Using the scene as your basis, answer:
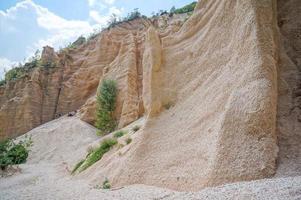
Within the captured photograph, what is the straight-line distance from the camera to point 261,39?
6188mm

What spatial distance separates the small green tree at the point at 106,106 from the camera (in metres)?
21.1

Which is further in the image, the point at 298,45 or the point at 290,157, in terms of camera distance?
the point at 298,45

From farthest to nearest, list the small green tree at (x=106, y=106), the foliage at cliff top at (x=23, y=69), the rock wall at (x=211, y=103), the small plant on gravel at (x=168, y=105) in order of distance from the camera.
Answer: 1. the foliage at cliff top at (x=23, y=69)
2. the small green tree at (x=106, y=106)
3. the small plant on gravel at (x=168, y=105)
4. the rock wall at (x=211, y=103)

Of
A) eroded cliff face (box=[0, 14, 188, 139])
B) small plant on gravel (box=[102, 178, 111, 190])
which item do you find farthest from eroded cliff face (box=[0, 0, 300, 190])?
eroded cliff face (box=[0, 14, 188, 139])

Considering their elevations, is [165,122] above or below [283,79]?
below

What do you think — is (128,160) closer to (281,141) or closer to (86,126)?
(281,141)

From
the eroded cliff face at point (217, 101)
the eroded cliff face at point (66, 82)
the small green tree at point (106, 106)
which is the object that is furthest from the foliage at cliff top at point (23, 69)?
the eroded cliff face at point (217, 101)

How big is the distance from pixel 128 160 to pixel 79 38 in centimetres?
3325

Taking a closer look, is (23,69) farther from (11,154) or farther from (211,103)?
(211,103)

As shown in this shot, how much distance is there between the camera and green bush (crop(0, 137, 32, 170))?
13791 mm

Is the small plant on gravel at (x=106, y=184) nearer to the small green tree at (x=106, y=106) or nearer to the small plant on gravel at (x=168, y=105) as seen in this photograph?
the small plant on gravel at (x=168, y=105)

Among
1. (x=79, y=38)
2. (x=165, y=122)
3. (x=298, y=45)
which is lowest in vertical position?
(x=165, y=122)

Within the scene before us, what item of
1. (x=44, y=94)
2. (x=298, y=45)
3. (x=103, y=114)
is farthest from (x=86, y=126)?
(x=298, y=45)

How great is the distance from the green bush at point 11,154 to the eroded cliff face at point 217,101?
18.0 feet
